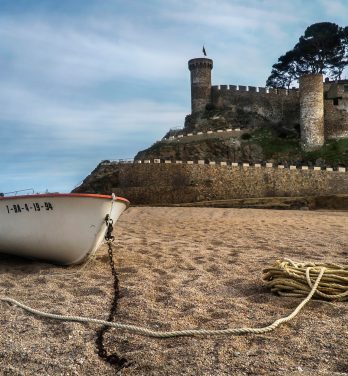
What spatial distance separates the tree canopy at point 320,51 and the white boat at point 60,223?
4502 cm

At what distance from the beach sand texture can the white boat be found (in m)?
0.25

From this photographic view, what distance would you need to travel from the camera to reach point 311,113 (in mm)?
37562

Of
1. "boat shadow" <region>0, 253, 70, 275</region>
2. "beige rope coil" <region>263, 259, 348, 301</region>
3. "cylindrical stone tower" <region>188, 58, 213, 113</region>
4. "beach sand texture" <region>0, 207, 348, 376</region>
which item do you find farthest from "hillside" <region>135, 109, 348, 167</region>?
"beige rope coil" <region>263, 259, 348, 301</region>

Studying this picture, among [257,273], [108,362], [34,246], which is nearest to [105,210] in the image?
[34,246]

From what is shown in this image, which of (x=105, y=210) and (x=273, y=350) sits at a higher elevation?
(x=105, y=210)

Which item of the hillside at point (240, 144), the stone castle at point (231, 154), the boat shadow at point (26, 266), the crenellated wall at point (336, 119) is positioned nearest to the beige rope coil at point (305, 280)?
the boat shadow at point (26, 266)

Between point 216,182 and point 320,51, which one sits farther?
point 320,51

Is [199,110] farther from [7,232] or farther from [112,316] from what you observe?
[112,316]

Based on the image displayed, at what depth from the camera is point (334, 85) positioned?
41156 mm

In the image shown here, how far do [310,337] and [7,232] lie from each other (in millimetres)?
5121

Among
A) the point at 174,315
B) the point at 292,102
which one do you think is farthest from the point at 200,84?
the point at 174,315

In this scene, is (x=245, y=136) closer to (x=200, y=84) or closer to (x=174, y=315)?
(x=200, y=84)

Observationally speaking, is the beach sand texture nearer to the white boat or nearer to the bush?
the white boat

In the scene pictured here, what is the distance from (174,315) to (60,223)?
2969 millimetres
